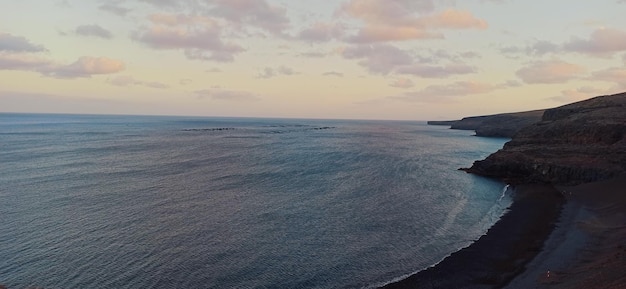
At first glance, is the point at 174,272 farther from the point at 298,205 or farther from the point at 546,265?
the point at 546,265

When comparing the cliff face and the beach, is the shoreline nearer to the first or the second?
the beach

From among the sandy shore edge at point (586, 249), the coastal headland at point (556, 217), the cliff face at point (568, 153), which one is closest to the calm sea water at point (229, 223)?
the coastal headland at point (556, 217)

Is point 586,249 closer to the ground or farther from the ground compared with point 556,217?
closer to the ground

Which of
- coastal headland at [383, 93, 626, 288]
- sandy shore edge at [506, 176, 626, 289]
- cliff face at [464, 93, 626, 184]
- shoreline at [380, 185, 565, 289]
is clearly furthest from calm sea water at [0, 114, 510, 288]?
sandy shore edge at [506, 176, 626, 289]

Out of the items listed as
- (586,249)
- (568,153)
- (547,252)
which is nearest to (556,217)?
(586,249)

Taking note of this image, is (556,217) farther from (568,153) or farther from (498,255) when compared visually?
(568,153)

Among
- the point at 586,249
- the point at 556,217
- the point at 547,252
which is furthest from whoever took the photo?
the point at 556,217

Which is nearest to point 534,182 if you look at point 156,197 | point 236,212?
point 236,212
